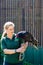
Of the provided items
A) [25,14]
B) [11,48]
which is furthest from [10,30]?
[25,14]

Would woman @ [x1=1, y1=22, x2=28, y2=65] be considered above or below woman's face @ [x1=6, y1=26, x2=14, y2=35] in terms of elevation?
below

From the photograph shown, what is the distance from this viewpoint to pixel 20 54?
493 centimetres

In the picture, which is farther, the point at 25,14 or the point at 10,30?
the point at 25,14

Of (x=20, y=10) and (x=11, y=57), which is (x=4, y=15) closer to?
(x=20, y=10)

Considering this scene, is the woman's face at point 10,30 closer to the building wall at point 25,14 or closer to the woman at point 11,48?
the woman at point 11,48

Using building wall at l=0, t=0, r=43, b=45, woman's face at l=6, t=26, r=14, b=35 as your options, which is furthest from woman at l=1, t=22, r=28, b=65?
building wall at l=0, t=0, r=43, b=45

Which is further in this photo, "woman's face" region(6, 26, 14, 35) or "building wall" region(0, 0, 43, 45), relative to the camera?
"building wall" region(0, 0, 43, 45)

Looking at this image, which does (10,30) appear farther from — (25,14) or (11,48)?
(25,14)

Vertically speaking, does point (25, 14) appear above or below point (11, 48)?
above

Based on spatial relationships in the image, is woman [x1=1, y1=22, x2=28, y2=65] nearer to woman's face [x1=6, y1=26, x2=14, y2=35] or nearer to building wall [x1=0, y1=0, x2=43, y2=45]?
woman's face [x1=6, y1=26, x2=14, y2=35]

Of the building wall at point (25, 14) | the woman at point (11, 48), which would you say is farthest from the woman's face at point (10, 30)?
the building wall at point (25, 14)

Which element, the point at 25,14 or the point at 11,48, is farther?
the point at 25,14

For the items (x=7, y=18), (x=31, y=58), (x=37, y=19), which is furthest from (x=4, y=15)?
(x=31, y=58)

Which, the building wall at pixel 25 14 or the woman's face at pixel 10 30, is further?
the building wall at pixel 25 14
